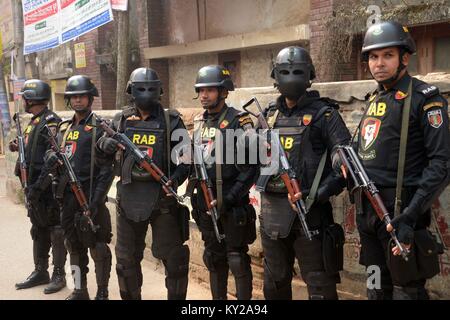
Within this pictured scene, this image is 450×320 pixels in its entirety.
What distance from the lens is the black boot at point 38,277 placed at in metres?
5.11

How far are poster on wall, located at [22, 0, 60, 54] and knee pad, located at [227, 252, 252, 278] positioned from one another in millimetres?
7573

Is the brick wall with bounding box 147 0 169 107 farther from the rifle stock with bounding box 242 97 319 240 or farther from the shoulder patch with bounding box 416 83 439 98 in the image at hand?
the shoulder patch with bounding box 416 83 439 98

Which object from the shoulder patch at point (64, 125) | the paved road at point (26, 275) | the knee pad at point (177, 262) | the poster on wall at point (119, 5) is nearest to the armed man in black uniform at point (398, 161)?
the knee pad at point (177, 262)

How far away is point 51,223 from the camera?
498cm

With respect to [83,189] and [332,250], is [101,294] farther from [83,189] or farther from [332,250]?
[332,250]

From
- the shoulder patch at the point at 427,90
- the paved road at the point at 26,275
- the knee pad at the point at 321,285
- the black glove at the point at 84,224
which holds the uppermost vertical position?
the shoulder patch at the point at 427,90

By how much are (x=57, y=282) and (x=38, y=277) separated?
0.34m

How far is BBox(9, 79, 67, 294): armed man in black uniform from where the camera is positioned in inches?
192

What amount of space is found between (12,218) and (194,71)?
179 inches

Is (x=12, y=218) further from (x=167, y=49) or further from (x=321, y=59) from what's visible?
(x=321, y=59)

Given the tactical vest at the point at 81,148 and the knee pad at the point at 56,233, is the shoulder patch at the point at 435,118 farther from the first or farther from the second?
the knee pad at the point at 56,233

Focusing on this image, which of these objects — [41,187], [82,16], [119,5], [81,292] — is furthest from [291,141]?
[82,16]

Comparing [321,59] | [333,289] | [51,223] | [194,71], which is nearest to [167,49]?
[194,71]

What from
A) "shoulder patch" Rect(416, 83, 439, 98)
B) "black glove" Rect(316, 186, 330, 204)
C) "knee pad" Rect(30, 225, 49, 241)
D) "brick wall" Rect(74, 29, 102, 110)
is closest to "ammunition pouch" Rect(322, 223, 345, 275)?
"black glove" Rect(316, 186, 330, 204)
